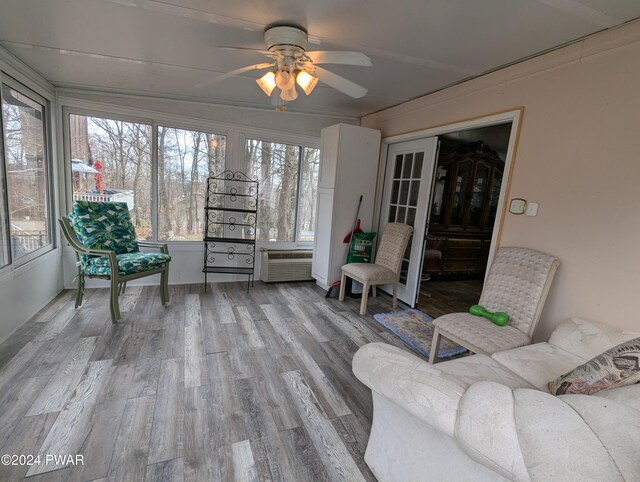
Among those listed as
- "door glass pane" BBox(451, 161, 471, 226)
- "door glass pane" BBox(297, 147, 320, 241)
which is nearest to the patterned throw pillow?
"door glass pane" BBox(297, 147, 320, 241)

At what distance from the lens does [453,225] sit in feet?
15.7

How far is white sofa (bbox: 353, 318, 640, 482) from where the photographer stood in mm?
749

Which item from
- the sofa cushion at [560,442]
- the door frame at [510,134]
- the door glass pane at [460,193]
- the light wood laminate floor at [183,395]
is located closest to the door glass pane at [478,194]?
the door glass pane at [460,193]

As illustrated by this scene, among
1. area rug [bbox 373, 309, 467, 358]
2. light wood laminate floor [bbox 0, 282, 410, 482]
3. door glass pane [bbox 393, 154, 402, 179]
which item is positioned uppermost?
door glass pane [bbox 393, 154, 402, 179]

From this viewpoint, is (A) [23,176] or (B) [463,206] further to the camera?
(B) [463,206]

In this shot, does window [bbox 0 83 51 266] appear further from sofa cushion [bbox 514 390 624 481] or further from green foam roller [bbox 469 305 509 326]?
green foam roller [bbox 469 305 509 326]

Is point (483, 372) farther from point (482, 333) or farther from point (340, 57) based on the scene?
point (340, 57)

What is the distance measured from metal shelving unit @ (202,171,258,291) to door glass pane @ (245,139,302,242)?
138 mm

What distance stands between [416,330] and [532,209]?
150 centimetres

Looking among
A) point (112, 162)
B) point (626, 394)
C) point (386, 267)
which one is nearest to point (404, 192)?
point (386, 267)

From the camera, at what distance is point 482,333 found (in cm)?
198

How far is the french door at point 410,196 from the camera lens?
3.40 meters

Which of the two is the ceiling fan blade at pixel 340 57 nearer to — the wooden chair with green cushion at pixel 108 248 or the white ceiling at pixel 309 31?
the white ceiling at pixel 309 31

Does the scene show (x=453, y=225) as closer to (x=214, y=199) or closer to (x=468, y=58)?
(x=468, y=58)
